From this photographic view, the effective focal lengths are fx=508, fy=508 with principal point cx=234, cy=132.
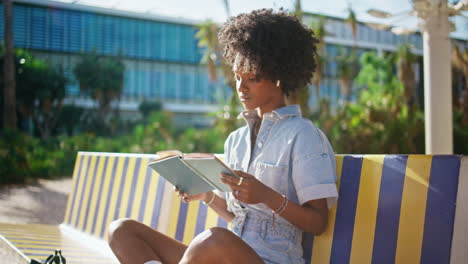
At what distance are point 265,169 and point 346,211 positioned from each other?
0.41 m

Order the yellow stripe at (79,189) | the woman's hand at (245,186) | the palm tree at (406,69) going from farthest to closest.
Answer: the palm tree at (406,69) < the yellow stripe at (79,189) < the woman's hand at (245,186)

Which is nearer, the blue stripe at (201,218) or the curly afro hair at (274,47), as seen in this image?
the curly afro hair at (274,47)

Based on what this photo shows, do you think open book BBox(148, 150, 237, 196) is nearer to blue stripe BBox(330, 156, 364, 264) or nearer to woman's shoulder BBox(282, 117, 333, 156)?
woman's shoulder BBox(282, 117, 333, 156)

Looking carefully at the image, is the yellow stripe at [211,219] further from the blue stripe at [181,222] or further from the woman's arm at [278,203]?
the woman's arm at [278,203]

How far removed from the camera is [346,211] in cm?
212

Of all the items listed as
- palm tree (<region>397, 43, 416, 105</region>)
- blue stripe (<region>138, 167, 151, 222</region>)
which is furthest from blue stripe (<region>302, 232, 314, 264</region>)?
palm tree (<region>397, 43, 416, 105</region>)

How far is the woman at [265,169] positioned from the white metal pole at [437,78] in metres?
5.46

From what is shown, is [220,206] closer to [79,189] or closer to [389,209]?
[389,209]

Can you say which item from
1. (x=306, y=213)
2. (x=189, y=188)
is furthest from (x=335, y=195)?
(x=189, y=188)

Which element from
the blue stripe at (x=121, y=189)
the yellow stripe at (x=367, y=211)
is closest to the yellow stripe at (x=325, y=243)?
the yellow stripe at (x=367, y=211)

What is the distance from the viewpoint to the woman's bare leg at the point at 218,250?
5.58 ft

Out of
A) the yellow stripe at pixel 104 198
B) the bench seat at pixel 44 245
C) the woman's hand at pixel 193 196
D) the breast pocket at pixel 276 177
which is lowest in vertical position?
the bench seat at pixel 44 245

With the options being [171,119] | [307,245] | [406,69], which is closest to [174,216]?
[307,245]

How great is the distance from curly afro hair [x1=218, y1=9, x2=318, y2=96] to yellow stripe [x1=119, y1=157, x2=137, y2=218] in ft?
5.70
